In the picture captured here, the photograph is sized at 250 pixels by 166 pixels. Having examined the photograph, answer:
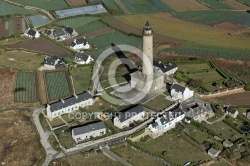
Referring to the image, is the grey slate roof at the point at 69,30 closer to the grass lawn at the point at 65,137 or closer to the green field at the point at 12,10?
the green field at the point at 12,10

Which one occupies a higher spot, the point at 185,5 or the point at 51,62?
the point at 185,5

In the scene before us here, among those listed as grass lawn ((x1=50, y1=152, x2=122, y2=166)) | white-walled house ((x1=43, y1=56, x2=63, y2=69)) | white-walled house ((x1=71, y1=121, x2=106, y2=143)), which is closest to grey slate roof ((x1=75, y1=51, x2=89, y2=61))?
white-walled house ((x1=43, y1=56, x2=63, y2=69))

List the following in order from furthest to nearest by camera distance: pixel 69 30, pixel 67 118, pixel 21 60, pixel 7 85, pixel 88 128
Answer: pixel 69 30, pixel 21 60, pixel 7 85, pixel 67 118, pixel 88 128

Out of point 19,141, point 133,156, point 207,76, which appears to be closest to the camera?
point 133,156

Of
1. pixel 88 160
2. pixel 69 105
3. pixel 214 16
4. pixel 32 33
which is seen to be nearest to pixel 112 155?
pixel 88 160

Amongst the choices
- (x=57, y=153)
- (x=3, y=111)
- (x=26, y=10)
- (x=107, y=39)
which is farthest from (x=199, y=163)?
(x=26, y=10)

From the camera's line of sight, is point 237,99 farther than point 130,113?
Yes

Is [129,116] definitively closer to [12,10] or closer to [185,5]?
[185,5]

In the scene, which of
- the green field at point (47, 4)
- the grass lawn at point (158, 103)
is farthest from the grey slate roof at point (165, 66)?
the green field at point (47, 4)
